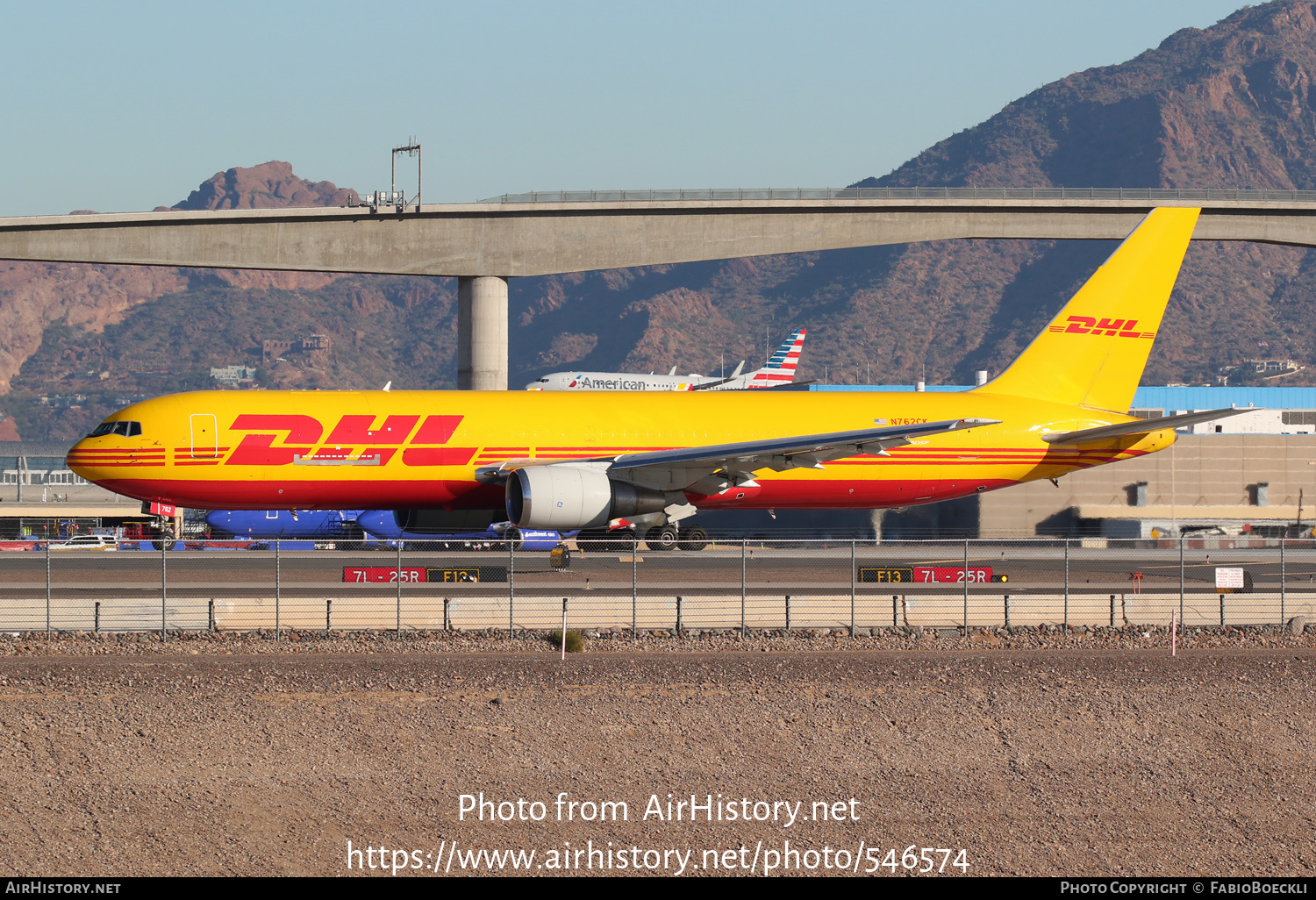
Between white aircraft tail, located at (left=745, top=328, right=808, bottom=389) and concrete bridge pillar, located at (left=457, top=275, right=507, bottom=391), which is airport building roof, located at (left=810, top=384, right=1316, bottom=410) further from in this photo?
concrete bridge pillar, located at (left=457, top=275, right=507, bottom=391)

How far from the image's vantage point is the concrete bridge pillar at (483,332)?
6588 cm

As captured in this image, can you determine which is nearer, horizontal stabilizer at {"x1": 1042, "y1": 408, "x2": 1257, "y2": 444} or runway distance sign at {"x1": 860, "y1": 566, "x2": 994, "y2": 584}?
runway distance sign at {"x1": 860, "y1": 566, "x2": 994, "y2": 584}

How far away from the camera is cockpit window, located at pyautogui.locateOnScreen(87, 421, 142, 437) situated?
131ft

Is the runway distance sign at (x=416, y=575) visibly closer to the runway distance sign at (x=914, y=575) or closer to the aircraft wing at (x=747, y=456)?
the aircraft wing at (x=747, y=456)

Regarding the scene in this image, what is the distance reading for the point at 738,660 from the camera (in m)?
25.9

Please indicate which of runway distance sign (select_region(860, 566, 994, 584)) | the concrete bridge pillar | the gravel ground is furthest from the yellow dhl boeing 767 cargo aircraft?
the concrete bridge pillar

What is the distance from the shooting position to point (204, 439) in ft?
131

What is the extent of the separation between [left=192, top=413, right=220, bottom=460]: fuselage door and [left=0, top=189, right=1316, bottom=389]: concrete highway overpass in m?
24.1

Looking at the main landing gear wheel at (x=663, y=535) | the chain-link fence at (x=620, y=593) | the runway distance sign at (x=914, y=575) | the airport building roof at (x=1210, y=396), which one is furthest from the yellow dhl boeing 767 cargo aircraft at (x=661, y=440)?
the airport building roof at (x=1210, y=396)

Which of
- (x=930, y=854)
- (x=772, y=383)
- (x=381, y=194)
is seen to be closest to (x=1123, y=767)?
(x=930, y=854)

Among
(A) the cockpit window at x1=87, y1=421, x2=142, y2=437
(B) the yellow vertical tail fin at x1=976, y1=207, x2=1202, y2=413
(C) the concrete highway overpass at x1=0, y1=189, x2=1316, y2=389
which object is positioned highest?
(C) the concrete highway overpass at x1=0, y1=189, x2=1316, y2=389

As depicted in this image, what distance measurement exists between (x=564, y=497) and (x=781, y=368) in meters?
101

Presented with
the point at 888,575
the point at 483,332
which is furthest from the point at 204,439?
the point at 483,332

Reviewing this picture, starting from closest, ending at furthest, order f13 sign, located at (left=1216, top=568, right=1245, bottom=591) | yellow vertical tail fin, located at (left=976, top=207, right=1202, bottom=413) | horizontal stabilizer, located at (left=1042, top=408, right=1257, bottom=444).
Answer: f13 sign, located at (left=1216, top=568, right=1245, bottom=591) → horizontal stabilizer, located at (left=1042, top=408, right=1257, bottom=444) → yellow vertical tail fin, located at (left=976, top=207, right=1202, bottom=413)
